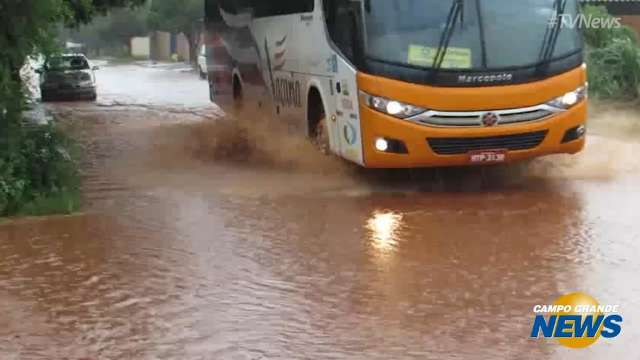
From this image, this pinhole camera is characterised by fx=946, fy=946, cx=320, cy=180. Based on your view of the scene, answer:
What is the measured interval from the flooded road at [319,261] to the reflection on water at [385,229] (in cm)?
3

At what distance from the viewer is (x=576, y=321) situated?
20.6 feet

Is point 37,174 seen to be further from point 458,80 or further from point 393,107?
point 458,80

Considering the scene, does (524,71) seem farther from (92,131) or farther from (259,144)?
(92,131)

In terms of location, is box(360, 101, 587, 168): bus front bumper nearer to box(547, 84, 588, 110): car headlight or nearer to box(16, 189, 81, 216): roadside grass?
box(547, 84, 588, 110): car headlight

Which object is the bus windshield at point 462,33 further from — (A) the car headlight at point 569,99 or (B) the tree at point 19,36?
(B) the tree at point 19,36

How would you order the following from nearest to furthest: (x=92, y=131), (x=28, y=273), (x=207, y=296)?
1. (x=207, y=296)
2. (x=28, y=273)
3. (x=92, y=131)

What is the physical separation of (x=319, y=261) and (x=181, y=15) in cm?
5899

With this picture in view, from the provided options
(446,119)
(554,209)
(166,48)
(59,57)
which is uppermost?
(59,57)

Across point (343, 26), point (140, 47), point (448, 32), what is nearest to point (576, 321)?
point (448, 32)

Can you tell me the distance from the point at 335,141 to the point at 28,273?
4.65 m

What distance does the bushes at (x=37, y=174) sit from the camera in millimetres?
9953

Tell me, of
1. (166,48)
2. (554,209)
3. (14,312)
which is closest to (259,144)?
(554,209)

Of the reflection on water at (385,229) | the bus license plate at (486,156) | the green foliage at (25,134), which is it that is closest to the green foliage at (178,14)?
the green foliage at (25,134)

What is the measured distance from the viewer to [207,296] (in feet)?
22.7
